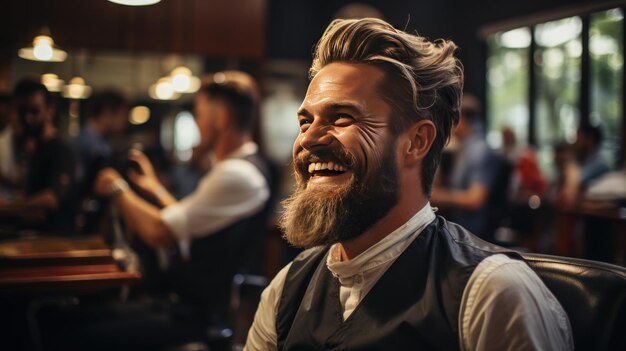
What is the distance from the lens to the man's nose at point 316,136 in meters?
1.28

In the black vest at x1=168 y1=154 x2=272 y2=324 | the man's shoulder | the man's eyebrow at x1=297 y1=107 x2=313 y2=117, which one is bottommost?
the black vest at x1=168 y1=154 x2=272 y2=324

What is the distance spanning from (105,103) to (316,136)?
4.11 m

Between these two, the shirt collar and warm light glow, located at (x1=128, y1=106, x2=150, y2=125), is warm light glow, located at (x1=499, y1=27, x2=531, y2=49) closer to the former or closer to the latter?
warm light glow, located at (x1=128, y1=106, x2=150, y2=125)

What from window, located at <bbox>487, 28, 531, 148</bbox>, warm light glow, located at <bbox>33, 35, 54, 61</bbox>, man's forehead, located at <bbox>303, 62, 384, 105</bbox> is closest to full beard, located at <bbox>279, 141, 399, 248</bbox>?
man's forehead, located at <bbox>303, 62, 384, 105</bbox>

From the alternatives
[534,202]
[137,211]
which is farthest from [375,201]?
[534,202]

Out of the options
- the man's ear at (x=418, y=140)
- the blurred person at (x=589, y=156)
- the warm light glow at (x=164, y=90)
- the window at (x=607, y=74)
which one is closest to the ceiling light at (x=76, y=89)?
the warm light glow at (x=164, y=90)

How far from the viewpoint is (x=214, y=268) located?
262 centimetres

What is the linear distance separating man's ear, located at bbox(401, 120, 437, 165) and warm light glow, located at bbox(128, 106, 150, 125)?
5.65m

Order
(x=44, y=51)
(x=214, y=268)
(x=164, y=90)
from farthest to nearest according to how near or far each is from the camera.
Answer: (x=164, y=90), (x=44, y=51), (x=214, y=268)

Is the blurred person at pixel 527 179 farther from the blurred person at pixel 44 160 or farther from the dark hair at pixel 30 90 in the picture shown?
the dark hair at pixel 30 90

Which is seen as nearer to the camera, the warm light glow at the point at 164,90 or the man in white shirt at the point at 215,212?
the man in white shirt at the point at 215,212

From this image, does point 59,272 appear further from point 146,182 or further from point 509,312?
point 509,312

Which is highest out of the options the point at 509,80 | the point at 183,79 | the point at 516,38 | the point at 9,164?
the point at 516,38

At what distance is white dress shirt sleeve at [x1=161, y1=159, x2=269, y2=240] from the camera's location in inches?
103
